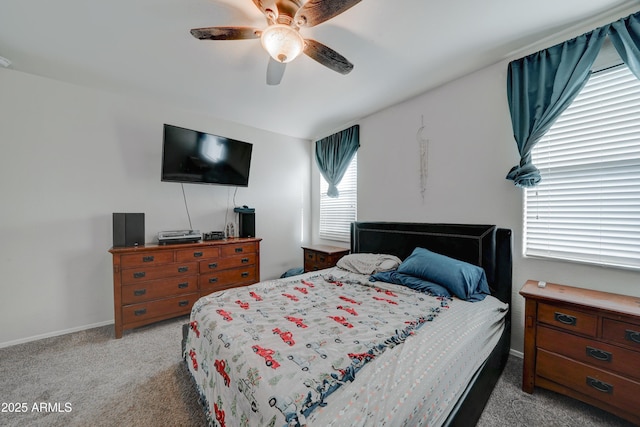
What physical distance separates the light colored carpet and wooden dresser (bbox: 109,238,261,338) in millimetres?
336

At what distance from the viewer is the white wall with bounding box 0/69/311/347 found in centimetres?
236

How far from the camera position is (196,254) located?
9.52 feet

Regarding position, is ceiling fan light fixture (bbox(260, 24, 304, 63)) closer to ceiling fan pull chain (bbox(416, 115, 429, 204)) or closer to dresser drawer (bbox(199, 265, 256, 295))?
ceiling fan pull chain (bbox(416, 115, 429, 204))

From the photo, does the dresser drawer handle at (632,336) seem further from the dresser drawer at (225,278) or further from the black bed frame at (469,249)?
the dresser drawer at (225,278)

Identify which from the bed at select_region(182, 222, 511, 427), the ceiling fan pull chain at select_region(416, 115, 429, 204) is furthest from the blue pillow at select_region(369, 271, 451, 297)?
the ceiling fan pull chain at select_region(416, 115, 429, 204)

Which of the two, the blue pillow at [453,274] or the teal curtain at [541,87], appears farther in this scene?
the blue pillow at [453,274]

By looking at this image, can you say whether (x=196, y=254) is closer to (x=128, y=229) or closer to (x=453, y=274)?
(x=128, y=229)

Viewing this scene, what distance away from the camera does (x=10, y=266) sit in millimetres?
2357

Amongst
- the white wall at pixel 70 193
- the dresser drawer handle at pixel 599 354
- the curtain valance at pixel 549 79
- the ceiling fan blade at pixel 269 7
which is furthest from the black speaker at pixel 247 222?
the dresser drawer handle at pixel 599 354

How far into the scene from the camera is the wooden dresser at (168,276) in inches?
97.0

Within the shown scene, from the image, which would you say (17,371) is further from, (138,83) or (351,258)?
(351,258)

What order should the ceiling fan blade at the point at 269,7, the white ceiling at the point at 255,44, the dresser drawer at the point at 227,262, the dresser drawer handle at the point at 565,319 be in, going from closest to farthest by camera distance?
the ceiling fan blade at the point at 269,7 < the dresser drawer handle at the point at 565,319 < the white ceiling at the point at 255,44 < the dresser drawer at the point at 227,262

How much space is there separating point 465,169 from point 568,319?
1468 mm

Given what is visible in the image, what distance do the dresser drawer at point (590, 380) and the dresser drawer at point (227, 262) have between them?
3076mm
